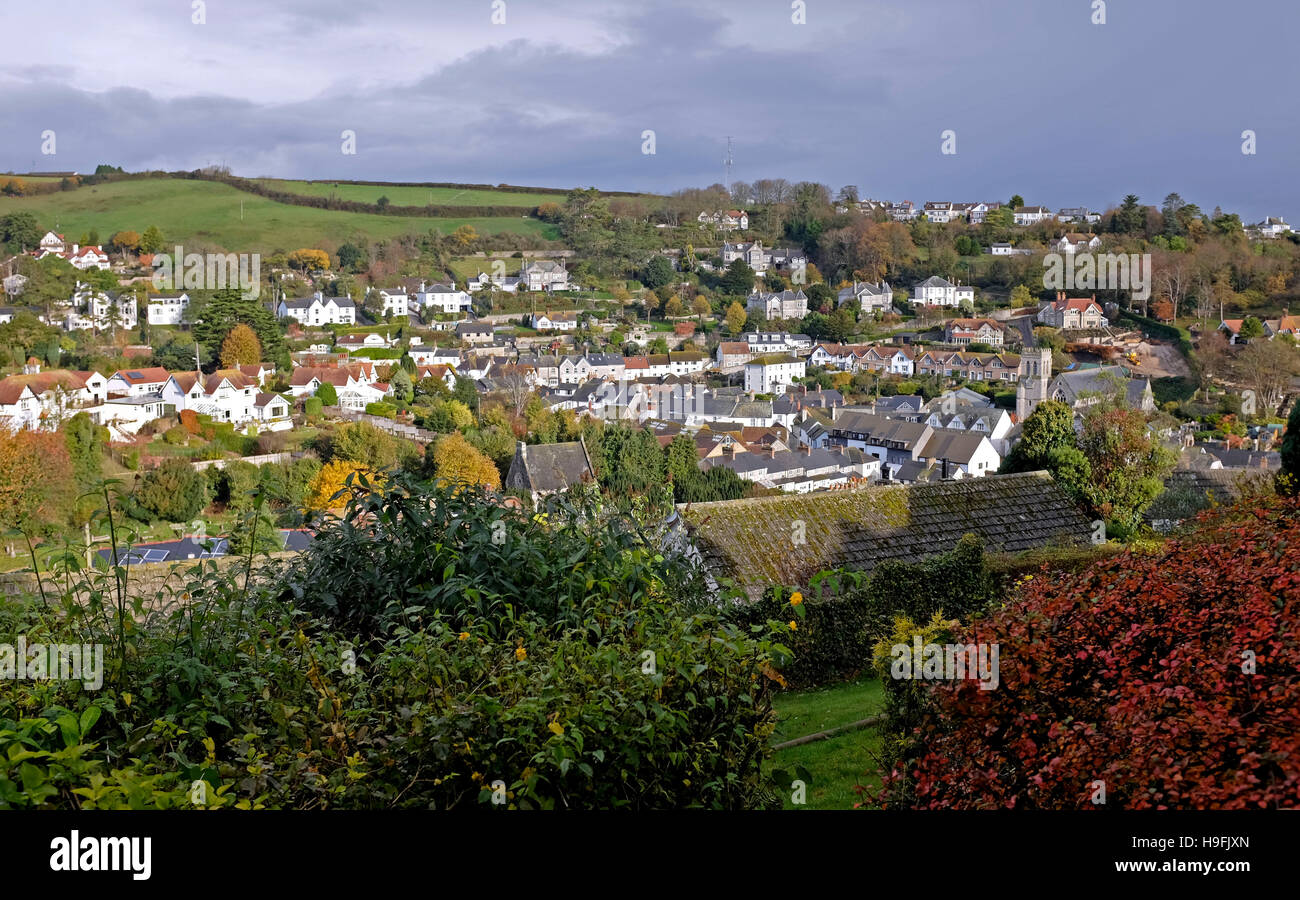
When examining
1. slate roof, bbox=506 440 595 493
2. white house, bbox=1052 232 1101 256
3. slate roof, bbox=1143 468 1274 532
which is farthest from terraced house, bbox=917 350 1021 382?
slate roof, bbox=1143 468 1274 532

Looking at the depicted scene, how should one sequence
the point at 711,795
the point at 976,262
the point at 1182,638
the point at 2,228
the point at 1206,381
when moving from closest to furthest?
the point at 711,795
the point at 1182,638
the point at 1206,381
the point at 2,228
the point at 976,262

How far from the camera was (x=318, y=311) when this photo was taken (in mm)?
79125

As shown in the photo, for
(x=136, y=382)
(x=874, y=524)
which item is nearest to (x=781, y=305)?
(x=136, y=382)

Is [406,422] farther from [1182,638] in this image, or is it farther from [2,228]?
[2,228]

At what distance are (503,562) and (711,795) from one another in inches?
61.1

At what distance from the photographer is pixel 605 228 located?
111562 mm

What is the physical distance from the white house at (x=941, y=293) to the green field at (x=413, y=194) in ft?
176

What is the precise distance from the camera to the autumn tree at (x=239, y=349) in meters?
58.2

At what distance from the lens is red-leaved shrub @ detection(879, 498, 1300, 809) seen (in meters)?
3.28

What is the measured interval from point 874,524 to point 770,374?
60.6 metres

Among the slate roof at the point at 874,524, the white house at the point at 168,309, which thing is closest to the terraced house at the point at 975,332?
the white house at the point at 168,309
